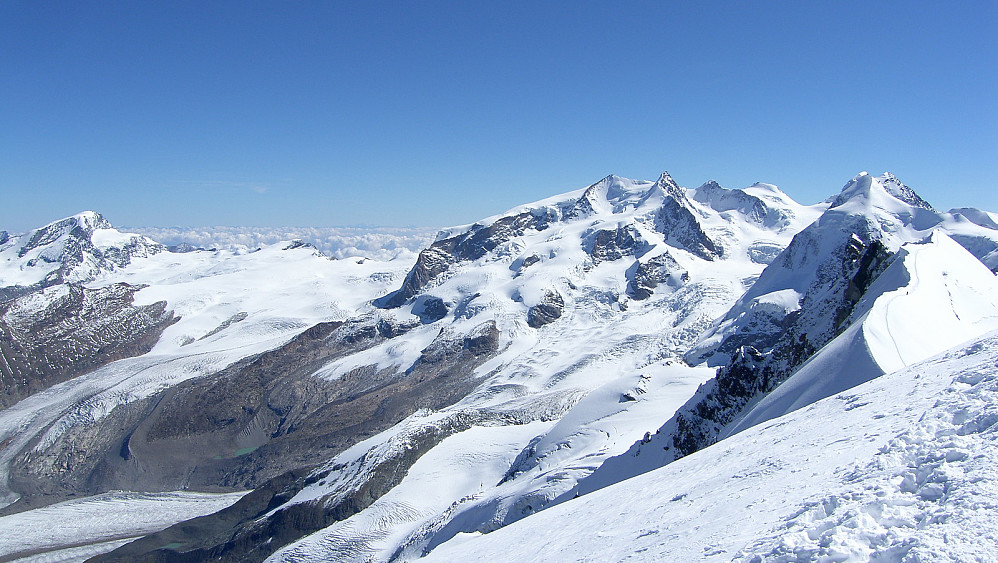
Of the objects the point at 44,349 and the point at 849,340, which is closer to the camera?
the point at 849,340

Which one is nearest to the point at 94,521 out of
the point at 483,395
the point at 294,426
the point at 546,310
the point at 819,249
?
the point at 294,426

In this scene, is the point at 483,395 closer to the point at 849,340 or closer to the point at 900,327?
the point at 900,327

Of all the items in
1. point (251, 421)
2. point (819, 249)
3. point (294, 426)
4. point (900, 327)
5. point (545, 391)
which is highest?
point (819, 249)

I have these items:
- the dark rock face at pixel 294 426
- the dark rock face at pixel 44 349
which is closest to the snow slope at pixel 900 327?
the dark rock face at pixel 294 426

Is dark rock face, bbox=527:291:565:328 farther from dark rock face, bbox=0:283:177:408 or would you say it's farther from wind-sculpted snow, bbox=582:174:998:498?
dark rock face, bbox=0:283:177:408

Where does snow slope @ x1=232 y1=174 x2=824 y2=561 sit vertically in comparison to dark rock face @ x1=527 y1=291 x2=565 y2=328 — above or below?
below

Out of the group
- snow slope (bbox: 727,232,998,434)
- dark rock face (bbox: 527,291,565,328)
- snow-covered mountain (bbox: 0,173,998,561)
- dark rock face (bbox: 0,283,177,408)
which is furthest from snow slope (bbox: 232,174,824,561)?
dark rock face (bbox: 0,283,177,408)

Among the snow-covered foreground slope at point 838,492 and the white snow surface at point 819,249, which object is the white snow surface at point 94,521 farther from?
the white snow surface at point 819,249
